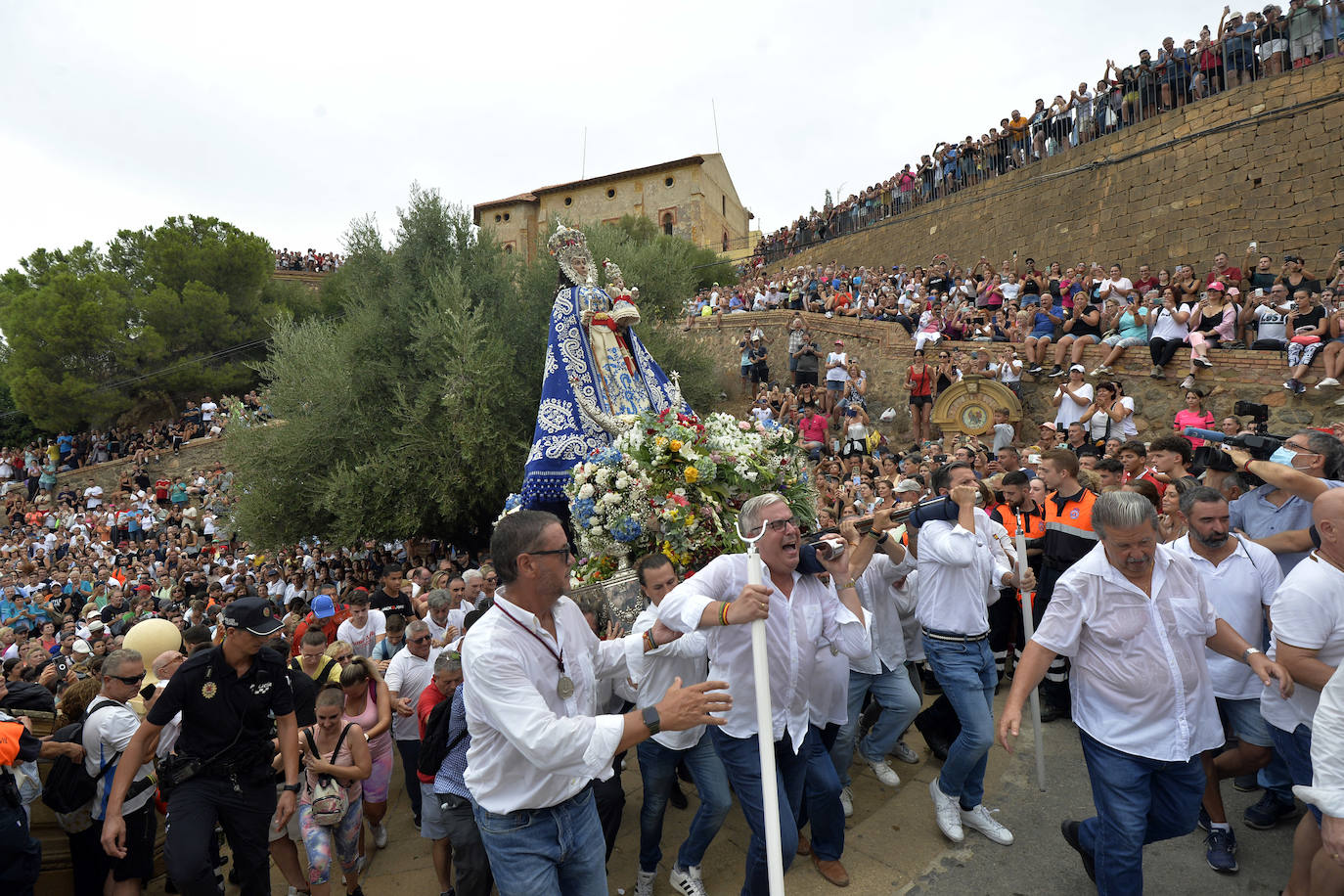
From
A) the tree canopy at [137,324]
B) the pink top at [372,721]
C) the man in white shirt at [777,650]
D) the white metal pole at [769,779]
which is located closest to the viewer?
the white metal pole at [769,779]

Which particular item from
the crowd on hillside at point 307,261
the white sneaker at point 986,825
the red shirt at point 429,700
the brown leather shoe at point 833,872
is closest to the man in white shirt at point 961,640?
the white sneaker at point 986,825

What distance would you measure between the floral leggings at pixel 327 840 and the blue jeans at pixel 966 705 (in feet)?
10.7

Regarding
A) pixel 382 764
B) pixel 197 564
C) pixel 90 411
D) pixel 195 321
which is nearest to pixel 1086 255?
pixel 382 764

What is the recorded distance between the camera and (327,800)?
4.32m

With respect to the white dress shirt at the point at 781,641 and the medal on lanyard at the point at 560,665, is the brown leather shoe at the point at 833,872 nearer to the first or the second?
the white dress shirt at the point at 781,641

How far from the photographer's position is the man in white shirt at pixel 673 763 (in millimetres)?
3947

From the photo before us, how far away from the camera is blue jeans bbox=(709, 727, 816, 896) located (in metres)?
3.51

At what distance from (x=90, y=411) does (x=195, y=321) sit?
528cm

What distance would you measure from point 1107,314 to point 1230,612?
1064 cm

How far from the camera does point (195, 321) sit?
109 feet

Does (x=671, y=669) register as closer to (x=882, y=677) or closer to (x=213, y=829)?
(x=882, y=677)

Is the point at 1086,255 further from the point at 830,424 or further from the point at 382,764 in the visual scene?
the point at 382,764

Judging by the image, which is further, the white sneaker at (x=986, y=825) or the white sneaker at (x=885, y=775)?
the white sneaker at (x=885, y=775)

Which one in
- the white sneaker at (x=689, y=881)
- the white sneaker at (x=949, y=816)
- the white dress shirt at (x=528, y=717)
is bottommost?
the white sneaker at (x=949, y=816)
